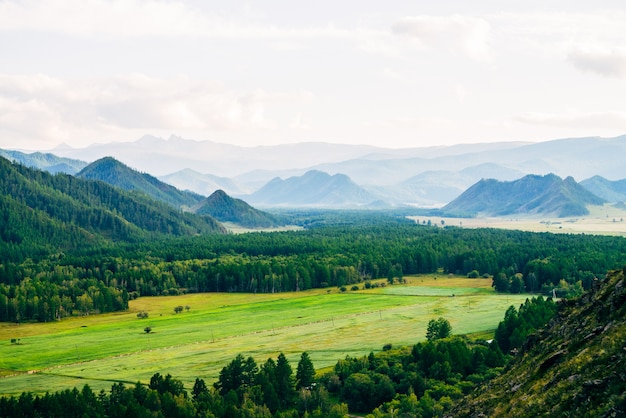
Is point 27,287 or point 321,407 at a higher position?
point 27,287

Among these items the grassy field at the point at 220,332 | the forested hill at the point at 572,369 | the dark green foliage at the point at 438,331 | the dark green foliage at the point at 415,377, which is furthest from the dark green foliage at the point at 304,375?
the forested hill at the point at 572,369

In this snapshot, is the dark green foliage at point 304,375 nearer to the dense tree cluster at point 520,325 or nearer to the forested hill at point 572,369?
the dense tree cluster at point 520,325

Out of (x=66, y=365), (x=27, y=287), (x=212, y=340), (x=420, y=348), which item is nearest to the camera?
(x=420, y=348)

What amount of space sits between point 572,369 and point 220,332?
3725 inches

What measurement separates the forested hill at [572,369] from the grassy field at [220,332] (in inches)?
1785

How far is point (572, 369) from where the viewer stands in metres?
40.1

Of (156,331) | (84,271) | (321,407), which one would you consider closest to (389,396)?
(321,407)

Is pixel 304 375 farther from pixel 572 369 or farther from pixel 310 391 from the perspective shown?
pixel 572 369

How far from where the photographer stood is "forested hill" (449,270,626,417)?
34.4 m

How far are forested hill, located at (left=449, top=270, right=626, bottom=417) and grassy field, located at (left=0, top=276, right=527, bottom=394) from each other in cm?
4534

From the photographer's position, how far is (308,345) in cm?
11094

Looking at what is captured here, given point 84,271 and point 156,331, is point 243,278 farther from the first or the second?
point 156,331

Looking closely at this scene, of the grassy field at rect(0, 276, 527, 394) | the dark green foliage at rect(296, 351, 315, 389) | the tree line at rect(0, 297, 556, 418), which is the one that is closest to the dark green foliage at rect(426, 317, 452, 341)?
the grassy field at rect(0, 276, 527, 394)

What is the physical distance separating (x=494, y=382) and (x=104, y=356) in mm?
73228
